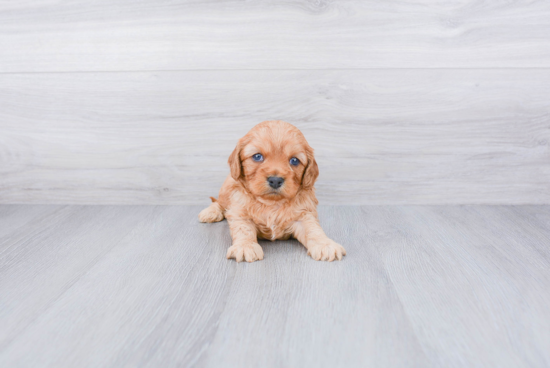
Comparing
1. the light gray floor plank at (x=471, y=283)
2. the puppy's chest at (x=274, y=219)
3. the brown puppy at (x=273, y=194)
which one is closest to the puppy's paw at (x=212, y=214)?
the brown puppy at (x=273, y=194)

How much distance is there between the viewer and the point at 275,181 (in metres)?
1.27

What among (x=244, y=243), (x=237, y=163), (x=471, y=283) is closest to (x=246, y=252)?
(x=244, y=243)

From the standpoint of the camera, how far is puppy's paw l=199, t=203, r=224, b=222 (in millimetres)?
1675

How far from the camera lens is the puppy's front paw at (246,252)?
126cm

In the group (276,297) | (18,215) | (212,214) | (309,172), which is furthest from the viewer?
(18,215)

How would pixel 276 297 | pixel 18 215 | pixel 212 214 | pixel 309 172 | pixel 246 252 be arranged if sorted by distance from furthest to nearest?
1. pixel 18 215
2. pixel 212 214
3. pixel 309 172
4. pixel 246 252
5. pixel 276 297

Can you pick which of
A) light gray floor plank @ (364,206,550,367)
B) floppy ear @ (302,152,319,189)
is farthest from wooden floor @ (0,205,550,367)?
floppy ear @ (302,152,319,189)

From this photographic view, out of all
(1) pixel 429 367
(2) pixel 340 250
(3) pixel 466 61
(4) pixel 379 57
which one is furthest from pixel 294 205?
(3) pixel 466 61

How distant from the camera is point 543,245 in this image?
1.41m

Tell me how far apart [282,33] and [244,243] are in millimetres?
972

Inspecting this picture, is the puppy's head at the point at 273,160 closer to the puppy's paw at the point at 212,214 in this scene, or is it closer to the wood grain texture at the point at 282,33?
the puppy's paw at the point at 212,214

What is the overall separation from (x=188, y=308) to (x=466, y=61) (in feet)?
5.12

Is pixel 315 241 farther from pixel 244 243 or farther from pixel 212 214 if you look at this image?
pixel 212 214

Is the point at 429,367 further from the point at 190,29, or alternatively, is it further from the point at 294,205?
the point at 190,29
